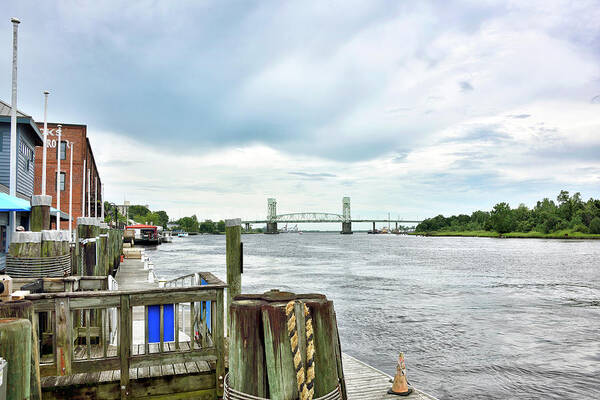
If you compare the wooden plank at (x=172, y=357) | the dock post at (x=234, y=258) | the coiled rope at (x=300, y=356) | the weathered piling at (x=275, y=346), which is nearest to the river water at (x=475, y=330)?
the dock post at (x=234, y=258)

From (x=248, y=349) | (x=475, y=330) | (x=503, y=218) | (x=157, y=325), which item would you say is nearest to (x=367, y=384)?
(x=157, y=325)

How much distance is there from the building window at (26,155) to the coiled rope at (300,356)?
2497 centimetres

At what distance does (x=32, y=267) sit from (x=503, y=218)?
684ft

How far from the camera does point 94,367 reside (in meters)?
6.57

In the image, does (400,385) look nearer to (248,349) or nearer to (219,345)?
(219,345)

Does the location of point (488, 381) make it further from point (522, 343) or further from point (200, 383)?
point (200, 383)

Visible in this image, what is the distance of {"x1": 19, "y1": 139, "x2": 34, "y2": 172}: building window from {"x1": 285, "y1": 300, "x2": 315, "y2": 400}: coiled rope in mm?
24966

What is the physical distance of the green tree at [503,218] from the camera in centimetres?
19438

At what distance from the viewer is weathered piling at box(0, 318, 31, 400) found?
169 inches

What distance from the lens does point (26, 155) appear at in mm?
26000

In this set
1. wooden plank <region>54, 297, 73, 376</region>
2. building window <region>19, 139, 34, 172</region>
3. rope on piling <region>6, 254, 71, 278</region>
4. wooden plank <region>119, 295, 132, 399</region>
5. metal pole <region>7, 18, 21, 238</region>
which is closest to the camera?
wooden plank <region>54, 297, 73, 376</region>

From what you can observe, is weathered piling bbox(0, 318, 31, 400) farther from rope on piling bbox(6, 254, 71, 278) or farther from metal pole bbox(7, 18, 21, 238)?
metal pole bbox(7, 18, 21, 238)

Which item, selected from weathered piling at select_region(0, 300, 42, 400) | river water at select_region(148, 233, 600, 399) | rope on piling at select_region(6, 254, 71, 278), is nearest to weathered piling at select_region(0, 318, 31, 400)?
weathered piling at select_region(0, 300, 42, 400)

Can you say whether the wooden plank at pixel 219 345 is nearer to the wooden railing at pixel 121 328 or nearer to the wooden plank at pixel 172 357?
the wooden railing at pixel 121 328
